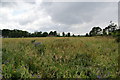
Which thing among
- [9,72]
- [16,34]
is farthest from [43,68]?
[16,34]

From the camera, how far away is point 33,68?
2.64m

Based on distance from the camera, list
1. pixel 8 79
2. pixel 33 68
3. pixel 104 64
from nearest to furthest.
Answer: pixel 8 79, pixel 33 68, pixel 104 64

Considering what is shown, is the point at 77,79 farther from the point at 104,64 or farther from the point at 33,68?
the point at 104,64

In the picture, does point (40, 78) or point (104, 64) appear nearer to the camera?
point (40, 78)

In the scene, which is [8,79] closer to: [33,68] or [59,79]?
[33,68]

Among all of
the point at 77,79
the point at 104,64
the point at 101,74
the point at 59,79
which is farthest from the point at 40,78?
the point at 104,64

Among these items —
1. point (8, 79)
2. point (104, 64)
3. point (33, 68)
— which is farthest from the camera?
point (104, 64)

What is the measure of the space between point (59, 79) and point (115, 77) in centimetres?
122

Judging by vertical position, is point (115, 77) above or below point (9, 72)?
below

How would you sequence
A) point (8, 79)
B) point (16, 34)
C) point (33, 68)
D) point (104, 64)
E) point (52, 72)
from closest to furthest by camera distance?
1. point (8, 79)
2. point (52, 72)
3. point (33, 68)
4. point (104, 64)
5. point (16, 34)

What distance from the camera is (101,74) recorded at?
252 centimetres

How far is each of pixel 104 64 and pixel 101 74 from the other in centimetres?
69

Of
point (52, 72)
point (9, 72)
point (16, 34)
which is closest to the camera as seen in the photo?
point (9, 72)

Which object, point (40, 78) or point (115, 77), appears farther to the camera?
point (115, 77)
